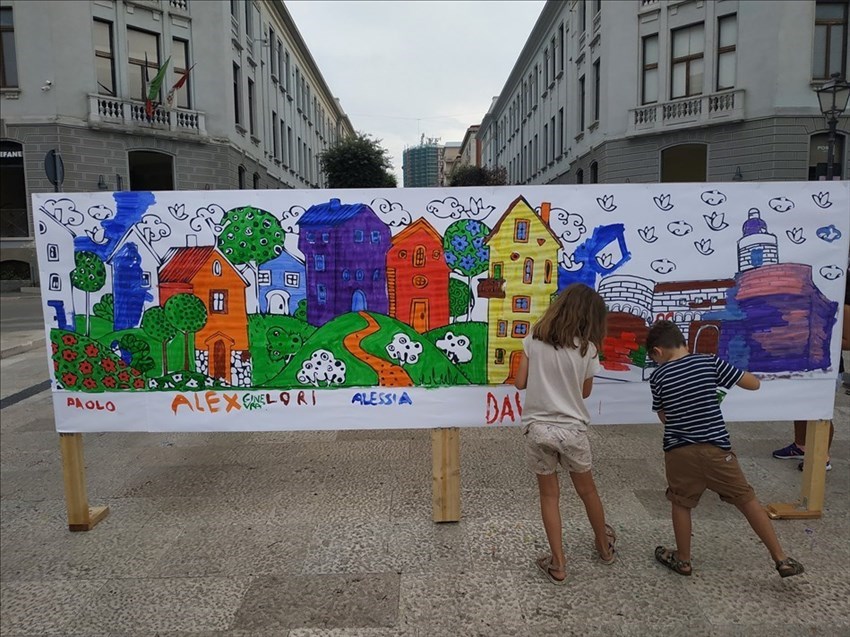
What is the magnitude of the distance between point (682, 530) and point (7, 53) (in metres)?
30.2

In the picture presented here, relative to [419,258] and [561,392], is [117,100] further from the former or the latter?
[561,392]

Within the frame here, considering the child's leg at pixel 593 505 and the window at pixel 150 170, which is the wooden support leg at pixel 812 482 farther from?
the window at pixel 150 170

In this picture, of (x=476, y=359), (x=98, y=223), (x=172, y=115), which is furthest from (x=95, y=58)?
(x=476, y=359)

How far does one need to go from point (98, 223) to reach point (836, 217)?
4.76 metres

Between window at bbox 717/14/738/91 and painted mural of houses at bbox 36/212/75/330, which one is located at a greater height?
window at bbox 717/14/738/91

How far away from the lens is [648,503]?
4.02 metres

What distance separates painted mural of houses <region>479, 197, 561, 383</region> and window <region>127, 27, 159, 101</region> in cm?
2631

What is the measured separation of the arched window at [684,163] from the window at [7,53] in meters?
26.9

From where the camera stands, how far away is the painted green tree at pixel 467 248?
370 cm

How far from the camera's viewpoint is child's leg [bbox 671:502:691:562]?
3117mm

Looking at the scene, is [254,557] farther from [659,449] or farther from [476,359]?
[659,449]

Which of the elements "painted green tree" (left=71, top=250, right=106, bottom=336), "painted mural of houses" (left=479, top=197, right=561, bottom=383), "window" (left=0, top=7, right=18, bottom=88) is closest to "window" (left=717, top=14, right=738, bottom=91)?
"painted mural of houses" (left=479, top=197, right=561, bottom=383)

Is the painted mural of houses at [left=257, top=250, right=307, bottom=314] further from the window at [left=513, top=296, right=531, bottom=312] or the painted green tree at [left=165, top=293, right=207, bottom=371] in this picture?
the window at [left=513, top=296, right=531, bottom=312]

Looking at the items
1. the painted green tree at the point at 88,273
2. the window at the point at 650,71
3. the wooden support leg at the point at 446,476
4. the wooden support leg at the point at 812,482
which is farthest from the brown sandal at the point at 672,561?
the window at the point at 650,71
